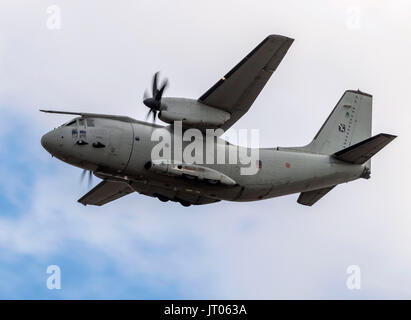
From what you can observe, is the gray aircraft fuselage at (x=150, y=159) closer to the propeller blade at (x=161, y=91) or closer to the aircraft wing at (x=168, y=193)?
the aircraft wing at (x=168, y=193)

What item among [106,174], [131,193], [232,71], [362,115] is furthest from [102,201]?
[362,115]

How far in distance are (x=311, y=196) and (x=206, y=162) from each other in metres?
6.34

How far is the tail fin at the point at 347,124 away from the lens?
35938mm

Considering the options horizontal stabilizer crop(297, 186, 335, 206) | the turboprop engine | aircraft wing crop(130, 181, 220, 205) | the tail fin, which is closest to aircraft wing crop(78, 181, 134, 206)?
aircraft wing crop(130, 181, 220, 205)

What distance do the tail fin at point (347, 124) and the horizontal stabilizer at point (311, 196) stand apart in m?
1.71

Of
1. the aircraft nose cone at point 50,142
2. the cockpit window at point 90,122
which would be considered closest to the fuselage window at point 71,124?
the cockpit window at point 90,122

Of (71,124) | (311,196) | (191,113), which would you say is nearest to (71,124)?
(71,124)

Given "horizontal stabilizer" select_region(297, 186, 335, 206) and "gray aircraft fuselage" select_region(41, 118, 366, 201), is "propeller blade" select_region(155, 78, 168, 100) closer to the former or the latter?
"gray aircraft fuselage" select_region(41, 118, 366, 201)

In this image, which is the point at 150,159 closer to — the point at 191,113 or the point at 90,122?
the point at 191,113

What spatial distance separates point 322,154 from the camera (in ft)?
116

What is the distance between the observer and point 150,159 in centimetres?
3091

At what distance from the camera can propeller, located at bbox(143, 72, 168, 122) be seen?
31469mm

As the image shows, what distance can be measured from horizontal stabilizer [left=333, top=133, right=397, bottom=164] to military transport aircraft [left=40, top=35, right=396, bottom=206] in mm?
40
